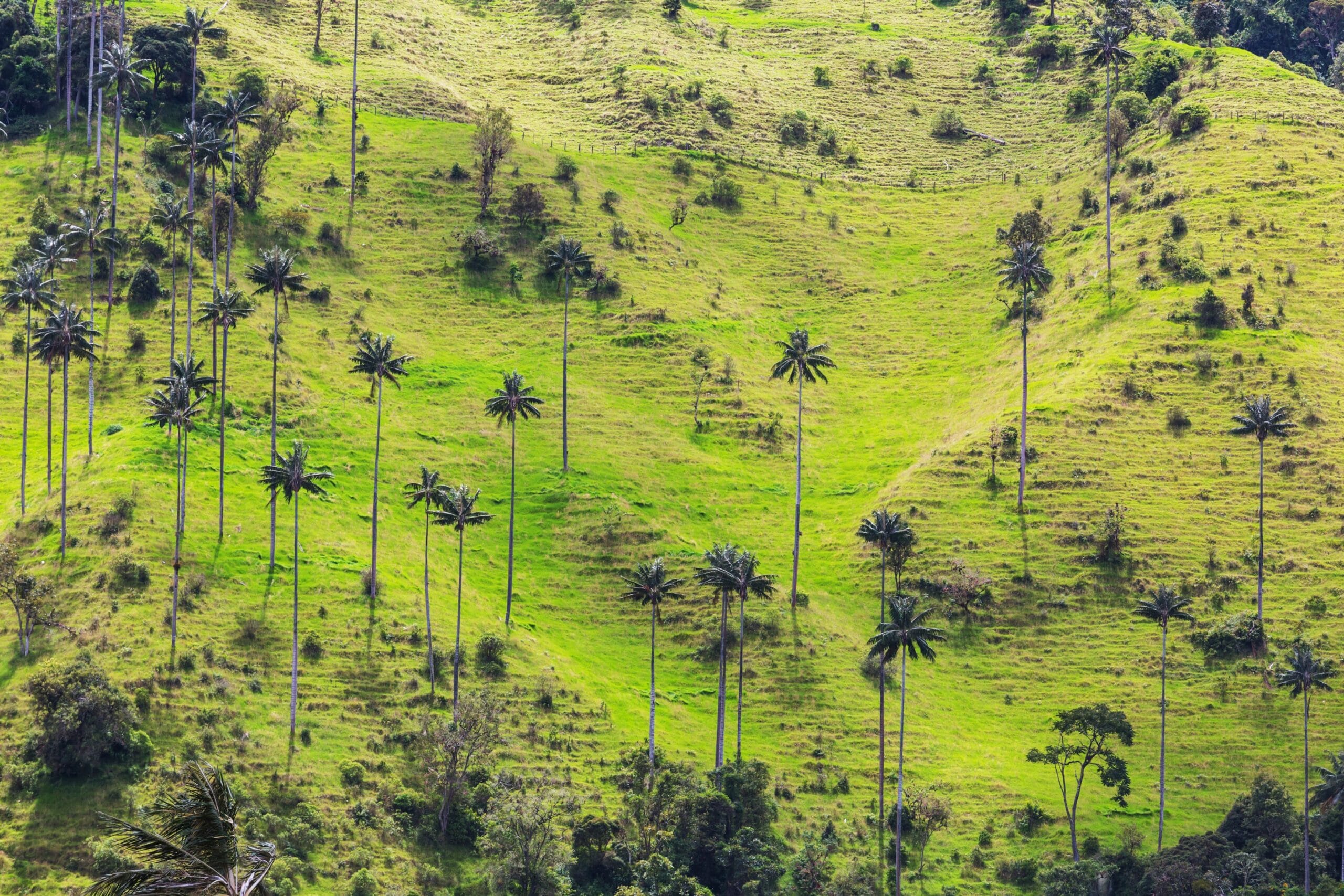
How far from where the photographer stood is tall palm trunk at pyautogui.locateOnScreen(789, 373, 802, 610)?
12269 centimetres

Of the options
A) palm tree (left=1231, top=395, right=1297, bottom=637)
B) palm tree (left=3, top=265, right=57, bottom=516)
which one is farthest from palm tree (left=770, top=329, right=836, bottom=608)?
palm tree (left=3, top=265, right=57, bottom=516)

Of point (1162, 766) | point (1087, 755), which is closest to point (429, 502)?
point (1087, 755)

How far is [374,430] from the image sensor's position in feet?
447

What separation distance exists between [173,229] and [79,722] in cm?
5643

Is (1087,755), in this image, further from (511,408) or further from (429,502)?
(429,502)

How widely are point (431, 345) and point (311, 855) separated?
2888 inches

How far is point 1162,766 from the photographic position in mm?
103250

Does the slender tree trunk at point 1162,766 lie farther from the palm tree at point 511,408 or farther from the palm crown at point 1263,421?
the palm tree at point 511,408

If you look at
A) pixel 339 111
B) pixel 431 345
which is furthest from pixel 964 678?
pixel 339 111

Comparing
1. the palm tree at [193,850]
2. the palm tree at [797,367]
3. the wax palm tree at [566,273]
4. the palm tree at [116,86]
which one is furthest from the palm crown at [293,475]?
the palm tree at [193,850]

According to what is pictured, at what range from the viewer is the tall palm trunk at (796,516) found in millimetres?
122688

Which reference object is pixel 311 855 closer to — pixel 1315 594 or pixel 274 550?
pixel 274 550

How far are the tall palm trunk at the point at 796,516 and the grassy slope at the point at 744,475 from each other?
4.56 feet

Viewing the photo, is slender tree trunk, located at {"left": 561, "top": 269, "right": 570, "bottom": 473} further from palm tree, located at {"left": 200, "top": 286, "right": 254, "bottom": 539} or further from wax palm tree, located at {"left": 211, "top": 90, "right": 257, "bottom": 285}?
wax palm tree, located at {"left": 211, "top": 90, "right": 257, "bottom": 285}
